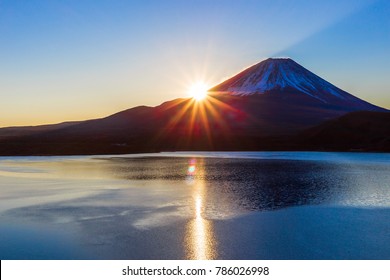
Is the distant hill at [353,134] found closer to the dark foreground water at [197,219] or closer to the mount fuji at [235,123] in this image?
the mount fuji at [235,123]

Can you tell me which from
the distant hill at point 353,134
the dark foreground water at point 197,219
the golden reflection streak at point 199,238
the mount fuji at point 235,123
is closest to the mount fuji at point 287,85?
the mount fuji at point 235,123

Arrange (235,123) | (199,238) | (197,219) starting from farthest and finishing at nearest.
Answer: (235,123) → (197,219) → (199,238)

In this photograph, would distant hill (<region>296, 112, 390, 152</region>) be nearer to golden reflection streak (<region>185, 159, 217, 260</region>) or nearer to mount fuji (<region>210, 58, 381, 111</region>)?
golden reflection streak (<region>185, 159, 217, 260</region>)

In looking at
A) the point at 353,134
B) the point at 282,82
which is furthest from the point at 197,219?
the point at 282,82

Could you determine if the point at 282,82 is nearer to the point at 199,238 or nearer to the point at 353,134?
the point at 353,134

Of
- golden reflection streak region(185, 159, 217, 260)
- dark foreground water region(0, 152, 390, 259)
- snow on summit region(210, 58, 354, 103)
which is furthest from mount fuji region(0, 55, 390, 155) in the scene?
golden reflection streak region(185, 159, 217, 260)

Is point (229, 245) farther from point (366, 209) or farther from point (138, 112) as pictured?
point (138, 112)
